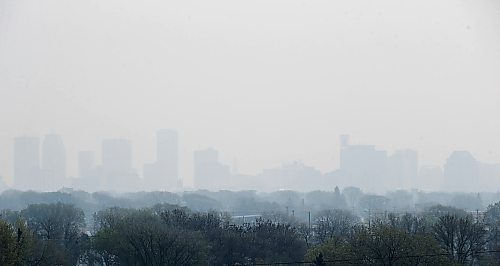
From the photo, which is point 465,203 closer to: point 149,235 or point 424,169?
point 149,235

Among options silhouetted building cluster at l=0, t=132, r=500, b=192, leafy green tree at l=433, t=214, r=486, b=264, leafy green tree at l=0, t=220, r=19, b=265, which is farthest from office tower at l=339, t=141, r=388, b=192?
leafy green tree at l=0, t=220, r=19, b=265

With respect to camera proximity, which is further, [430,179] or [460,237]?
[430,179]

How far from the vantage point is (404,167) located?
460 feet

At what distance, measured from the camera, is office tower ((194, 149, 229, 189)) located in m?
139

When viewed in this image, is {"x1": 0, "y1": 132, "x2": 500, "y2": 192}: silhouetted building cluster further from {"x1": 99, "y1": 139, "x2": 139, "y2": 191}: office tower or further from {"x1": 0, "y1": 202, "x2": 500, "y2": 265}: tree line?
{"x1": 0, "y1": 202, "x2": 500, "y2": 265}: tree line

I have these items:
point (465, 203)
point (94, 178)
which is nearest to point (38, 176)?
point (94, 178)

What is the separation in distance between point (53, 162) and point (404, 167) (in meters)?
54.1

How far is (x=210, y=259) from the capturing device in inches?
938

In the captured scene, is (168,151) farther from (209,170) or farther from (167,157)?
(209,170)

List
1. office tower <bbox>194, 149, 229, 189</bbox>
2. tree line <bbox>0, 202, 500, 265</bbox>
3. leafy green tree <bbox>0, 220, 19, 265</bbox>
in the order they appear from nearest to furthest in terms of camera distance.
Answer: leafy green tree <bbox>0, 220, 19, 265</bbox> < tree line <bbox>0, 202, 500, 265</bbox> < office tower <bbox>194, 149, 229, 189</bbox>

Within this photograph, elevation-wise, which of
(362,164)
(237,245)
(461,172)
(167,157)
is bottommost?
(237,245)

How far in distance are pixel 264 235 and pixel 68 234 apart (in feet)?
26.8

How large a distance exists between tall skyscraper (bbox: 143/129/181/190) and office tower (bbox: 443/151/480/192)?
1584 inches

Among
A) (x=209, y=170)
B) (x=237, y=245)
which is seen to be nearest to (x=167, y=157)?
(x=209, y=170)
